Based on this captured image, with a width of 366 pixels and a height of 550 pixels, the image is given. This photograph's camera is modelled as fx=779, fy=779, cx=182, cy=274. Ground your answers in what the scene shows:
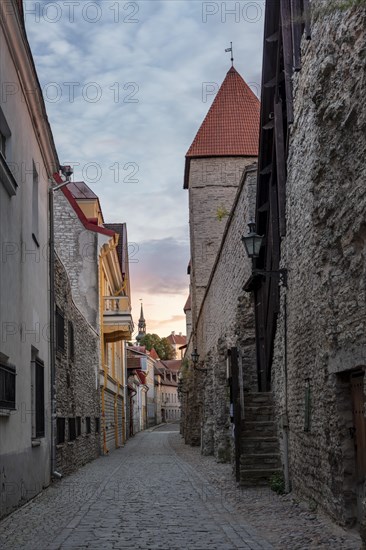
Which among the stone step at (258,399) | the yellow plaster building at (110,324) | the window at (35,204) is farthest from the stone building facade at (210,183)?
the window at (35,204)

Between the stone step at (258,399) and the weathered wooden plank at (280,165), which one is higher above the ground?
the weathered wooden plank at (280,165)

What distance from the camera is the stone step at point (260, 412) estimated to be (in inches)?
531

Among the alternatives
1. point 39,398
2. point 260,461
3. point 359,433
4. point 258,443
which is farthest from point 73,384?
point 359,433

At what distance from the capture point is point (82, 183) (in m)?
32.5

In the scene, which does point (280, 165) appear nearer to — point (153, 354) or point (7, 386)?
point (7, 386)

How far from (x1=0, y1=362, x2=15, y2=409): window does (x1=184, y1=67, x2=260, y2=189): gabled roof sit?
26.3 metres

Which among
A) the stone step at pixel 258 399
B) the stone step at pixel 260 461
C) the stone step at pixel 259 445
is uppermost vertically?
the stone step at pixel 258 399

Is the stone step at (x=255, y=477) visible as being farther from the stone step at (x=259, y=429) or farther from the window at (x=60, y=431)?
the window at (x=60, y=431)

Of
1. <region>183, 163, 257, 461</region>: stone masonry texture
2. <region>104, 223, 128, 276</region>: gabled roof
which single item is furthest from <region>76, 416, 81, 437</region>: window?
<region>104, 223, 128, 276</region>: gabled roof

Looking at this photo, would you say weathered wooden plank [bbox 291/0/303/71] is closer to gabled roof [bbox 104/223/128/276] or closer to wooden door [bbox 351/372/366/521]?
wooden door [bbox 351/372/366/521]

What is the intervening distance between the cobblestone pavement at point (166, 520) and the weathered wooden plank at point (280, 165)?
164 inches

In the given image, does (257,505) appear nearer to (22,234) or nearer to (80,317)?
(22,234)

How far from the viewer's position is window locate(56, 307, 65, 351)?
620 inches

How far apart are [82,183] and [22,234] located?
21505 millimetres
